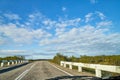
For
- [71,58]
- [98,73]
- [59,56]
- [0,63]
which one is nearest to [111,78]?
[98,73]

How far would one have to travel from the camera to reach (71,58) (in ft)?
187

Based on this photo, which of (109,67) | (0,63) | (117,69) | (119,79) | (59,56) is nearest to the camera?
(119,79)

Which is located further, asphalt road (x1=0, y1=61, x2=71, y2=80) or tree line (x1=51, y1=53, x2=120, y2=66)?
tree line (x1=51, y1=53, x2=120, y2=66)

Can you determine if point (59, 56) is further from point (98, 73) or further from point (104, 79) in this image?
point (104, 79)

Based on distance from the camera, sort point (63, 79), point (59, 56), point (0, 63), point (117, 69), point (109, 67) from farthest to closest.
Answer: point (59, 56) → point (0, 63) → point (109, 67) → point (117, 69) → point (63, 79)

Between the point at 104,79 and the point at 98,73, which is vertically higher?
the point at 104,79

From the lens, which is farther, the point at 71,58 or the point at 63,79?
the point at 71,58

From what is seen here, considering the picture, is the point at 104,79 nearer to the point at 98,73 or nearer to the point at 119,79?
the point at 119,79

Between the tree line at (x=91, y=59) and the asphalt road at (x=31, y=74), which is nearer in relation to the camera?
the asphalt road at (x=31, y=74)

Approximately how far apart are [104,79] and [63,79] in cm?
93

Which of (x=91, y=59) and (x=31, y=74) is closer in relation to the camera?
(x=31, y=74)

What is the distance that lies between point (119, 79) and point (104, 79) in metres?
0.23

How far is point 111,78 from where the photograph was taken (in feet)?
11.3

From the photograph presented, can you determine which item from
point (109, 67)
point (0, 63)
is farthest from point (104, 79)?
point (0, 63)
